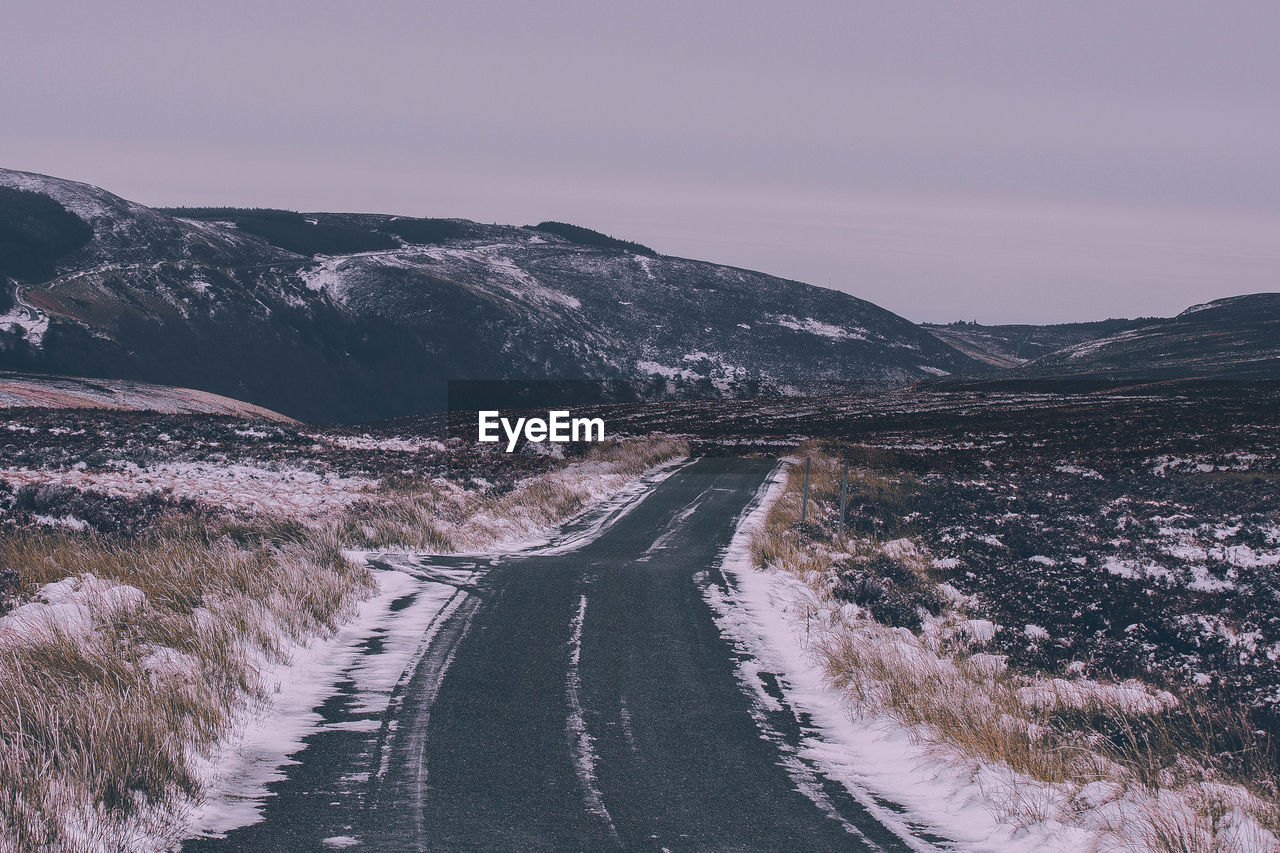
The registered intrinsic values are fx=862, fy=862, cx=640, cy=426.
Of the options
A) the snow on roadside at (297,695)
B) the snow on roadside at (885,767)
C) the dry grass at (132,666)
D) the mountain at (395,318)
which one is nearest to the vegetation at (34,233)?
the mountain at (395,318)

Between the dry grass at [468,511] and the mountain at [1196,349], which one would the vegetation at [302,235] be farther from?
the dry grass at [468,511]

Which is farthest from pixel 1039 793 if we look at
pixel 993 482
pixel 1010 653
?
pixel 993 482

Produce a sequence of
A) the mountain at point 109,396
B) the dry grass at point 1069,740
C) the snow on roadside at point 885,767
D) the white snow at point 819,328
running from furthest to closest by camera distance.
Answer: the white snow at point 819,328
the mountain at point 109,396
the snow on roadside at point 885,767
the dry grass at point 1069,740

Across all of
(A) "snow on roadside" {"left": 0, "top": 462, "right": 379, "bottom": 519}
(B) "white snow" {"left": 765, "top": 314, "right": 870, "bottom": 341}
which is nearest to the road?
(A) "snow on roadside" {"left": 0, "top": 462, "right": 379, "bottom": 519}

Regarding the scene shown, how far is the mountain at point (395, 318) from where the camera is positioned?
88.6 m

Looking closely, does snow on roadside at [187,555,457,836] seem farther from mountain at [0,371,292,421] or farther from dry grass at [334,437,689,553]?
mountain at [0,371,292,421]

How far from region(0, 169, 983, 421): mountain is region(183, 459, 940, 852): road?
81.5 m

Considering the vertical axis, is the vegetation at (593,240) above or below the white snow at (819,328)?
above

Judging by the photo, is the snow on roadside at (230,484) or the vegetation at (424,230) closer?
the snow on roadside at (230,484)

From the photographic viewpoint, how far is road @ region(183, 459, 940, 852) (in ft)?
16.9

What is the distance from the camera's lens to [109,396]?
6022 centimetres

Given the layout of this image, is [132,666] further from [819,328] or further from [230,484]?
[819,328]

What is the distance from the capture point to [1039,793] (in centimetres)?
564

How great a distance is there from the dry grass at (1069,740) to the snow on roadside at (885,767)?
13cm
